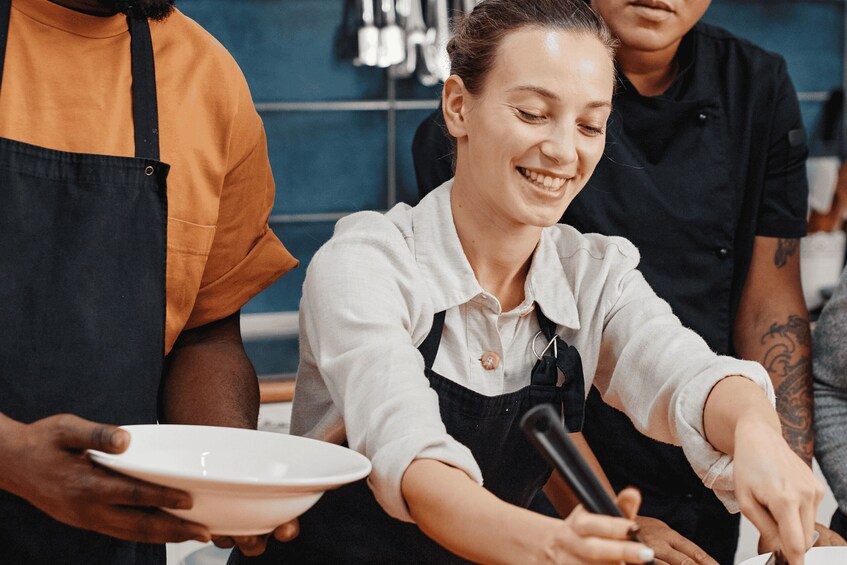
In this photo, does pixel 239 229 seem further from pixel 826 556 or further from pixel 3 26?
pixel 826 556

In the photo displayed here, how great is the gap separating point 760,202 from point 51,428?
131 centimetres

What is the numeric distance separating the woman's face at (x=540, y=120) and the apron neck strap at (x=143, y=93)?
418 millimetres

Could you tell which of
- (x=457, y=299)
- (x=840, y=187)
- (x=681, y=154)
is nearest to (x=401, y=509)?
(x=457, y=299)

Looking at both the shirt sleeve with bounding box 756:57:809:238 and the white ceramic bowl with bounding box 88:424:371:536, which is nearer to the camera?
the white ceramic bowl with bounding box 88:424:371:536

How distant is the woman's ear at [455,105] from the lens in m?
1.40

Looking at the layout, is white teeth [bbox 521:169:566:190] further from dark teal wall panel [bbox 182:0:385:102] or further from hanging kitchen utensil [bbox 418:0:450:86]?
dark teal wall panel [bbox 182:0:385:102]

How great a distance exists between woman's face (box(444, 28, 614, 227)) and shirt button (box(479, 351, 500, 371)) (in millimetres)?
179

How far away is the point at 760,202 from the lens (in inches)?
72.9

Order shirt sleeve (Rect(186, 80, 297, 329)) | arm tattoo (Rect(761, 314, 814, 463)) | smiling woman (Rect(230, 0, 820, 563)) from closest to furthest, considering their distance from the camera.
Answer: smiling woman (Rect(230, 0, 820, 563)), shirt sleeve (Rect(186, 80, 297, 329)), arm tattoo (Rect(761, 314, 814, 463))

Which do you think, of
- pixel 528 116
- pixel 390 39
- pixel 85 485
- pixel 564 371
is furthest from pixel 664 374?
pixel 390 39

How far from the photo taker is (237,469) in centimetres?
117

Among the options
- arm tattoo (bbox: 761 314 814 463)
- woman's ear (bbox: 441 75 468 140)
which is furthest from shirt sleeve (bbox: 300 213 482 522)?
arm tattoo (bbox: 761 314 814 463)

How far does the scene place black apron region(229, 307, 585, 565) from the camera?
4.39 ft

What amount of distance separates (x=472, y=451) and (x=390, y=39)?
1.83m
